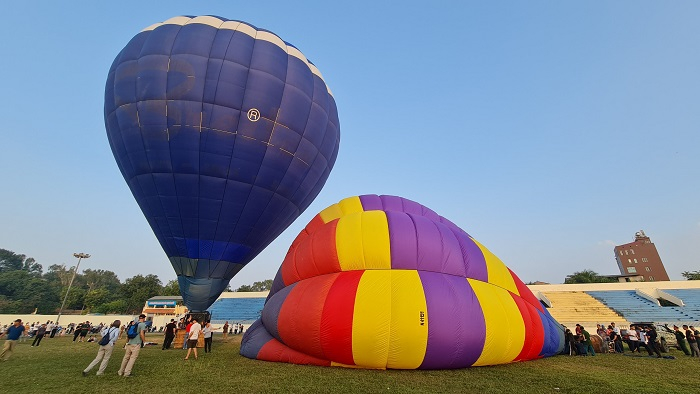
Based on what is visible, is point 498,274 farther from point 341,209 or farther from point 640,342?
point 640,342

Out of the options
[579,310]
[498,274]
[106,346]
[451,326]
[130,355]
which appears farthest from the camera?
[579,310]

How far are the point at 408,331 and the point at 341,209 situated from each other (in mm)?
4747

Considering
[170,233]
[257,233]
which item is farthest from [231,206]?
[170,233]

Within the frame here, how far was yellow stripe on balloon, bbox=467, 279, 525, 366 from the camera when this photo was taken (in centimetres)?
739

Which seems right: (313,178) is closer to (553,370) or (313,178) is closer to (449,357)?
Result: (449,357)

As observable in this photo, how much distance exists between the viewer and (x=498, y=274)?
30.2 ft

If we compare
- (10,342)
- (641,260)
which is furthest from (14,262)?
(641,260)

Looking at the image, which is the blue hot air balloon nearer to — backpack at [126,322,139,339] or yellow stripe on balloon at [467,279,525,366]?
backpack at [126,322,139,339]

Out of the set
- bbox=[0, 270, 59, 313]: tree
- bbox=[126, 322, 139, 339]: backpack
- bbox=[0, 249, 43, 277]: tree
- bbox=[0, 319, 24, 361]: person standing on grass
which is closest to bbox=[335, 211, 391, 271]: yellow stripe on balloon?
bbox=[126, 322, 139, 339]: backpack

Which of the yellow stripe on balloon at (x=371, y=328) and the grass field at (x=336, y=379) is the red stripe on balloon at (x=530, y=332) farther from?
the yellow stripe on balloon at (x=371, y=328)

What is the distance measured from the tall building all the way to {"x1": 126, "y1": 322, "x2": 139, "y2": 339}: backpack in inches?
3338

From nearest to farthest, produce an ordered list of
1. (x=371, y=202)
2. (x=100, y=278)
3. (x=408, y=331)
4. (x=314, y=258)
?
(x=408, y=331) → (x=314, y=258) → (x=371, y=202) → (x=100, y=278)

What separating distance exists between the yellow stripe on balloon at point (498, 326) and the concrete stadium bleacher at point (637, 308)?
29252mm

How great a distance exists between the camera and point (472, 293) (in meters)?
7.75
